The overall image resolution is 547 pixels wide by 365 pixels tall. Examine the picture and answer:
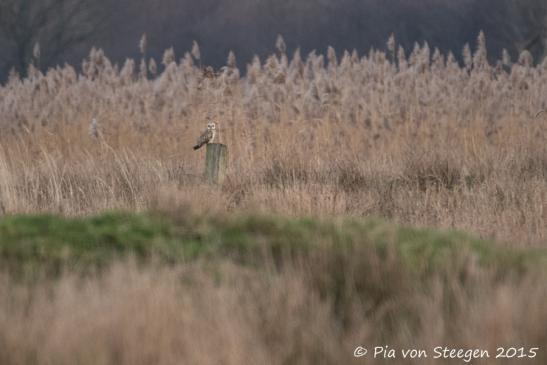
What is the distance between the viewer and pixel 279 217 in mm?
4812

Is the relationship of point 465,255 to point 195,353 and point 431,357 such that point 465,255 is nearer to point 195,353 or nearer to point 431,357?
point 431,357

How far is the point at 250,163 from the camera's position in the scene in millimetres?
8047

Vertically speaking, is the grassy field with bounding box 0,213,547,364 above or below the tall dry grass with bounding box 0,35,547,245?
below

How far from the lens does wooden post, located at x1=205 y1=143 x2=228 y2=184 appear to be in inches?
269

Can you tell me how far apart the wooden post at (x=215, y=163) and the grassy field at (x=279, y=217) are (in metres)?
0.28

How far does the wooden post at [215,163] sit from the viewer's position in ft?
22.5

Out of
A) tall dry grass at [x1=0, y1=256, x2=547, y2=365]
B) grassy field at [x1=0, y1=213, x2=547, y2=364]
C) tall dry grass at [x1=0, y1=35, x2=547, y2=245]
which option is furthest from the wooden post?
tall dry grass at [x1=0, y1=256, x2=547, y2=365]

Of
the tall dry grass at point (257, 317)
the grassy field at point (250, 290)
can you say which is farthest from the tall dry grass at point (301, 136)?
the tall dry grass at point (257, 317)

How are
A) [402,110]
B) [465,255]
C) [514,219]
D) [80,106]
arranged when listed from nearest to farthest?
[465,255] < [514,219] < [402,110] < [80,106]

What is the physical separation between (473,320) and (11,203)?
14.2 feet

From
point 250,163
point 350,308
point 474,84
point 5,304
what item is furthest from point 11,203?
point 474,84

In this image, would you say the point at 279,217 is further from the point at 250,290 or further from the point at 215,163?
the point at 215,163

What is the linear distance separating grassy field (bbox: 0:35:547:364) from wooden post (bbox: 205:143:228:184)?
281 millimetres

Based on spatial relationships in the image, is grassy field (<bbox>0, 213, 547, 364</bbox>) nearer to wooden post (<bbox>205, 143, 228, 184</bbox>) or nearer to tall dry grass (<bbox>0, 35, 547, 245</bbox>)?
tall dry grass (<bbox>0, 35, 547, 245</bbox>)
